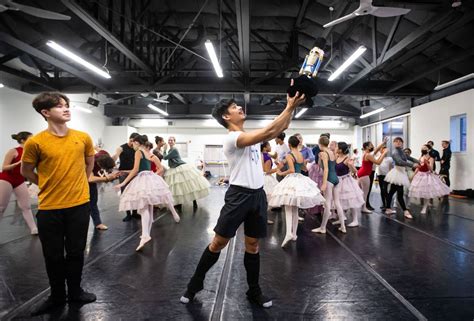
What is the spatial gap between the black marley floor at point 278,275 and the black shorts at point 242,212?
63cm

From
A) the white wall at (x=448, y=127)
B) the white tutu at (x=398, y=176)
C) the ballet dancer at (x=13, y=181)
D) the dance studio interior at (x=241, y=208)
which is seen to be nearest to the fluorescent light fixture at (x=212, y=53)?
Result: the dance studio interior at (x=241, y=208)

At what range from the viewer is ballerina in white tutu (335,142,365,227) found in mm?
4875

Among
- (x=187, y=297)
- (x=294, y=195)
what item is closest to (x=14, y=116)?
(x=294, y=195)

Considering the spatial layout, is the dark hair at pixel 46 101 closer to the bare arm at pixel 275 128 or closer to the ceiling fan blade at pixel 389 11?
the bare arm at pixel 275 128

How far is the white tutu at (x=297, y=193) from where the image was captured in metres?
3.87

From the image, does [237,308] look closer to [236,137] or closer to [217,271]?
[217,271]

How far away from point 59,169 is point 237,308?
5.59 feet

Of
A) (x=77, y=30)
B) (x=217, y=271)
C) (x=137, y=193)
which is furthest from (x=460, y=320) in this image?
(x=77, y=30)

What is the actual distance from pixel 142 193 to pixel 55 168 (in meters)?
1.75

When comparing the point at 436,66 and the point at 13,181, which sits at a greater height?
the point at 436,66

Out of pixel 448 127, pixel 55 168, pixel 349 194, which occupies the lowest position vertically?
pixel 349 194

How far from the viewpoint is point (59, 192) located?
2180mm

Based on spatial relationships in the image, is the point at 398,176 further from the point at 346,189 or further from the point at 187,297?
the point at 187,297

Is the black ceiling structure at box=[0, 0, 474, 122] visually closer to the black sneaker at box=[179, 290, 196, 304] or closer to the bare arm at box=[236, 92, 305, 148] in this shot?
the bare arm at box=[236, 92, 305, 148]
